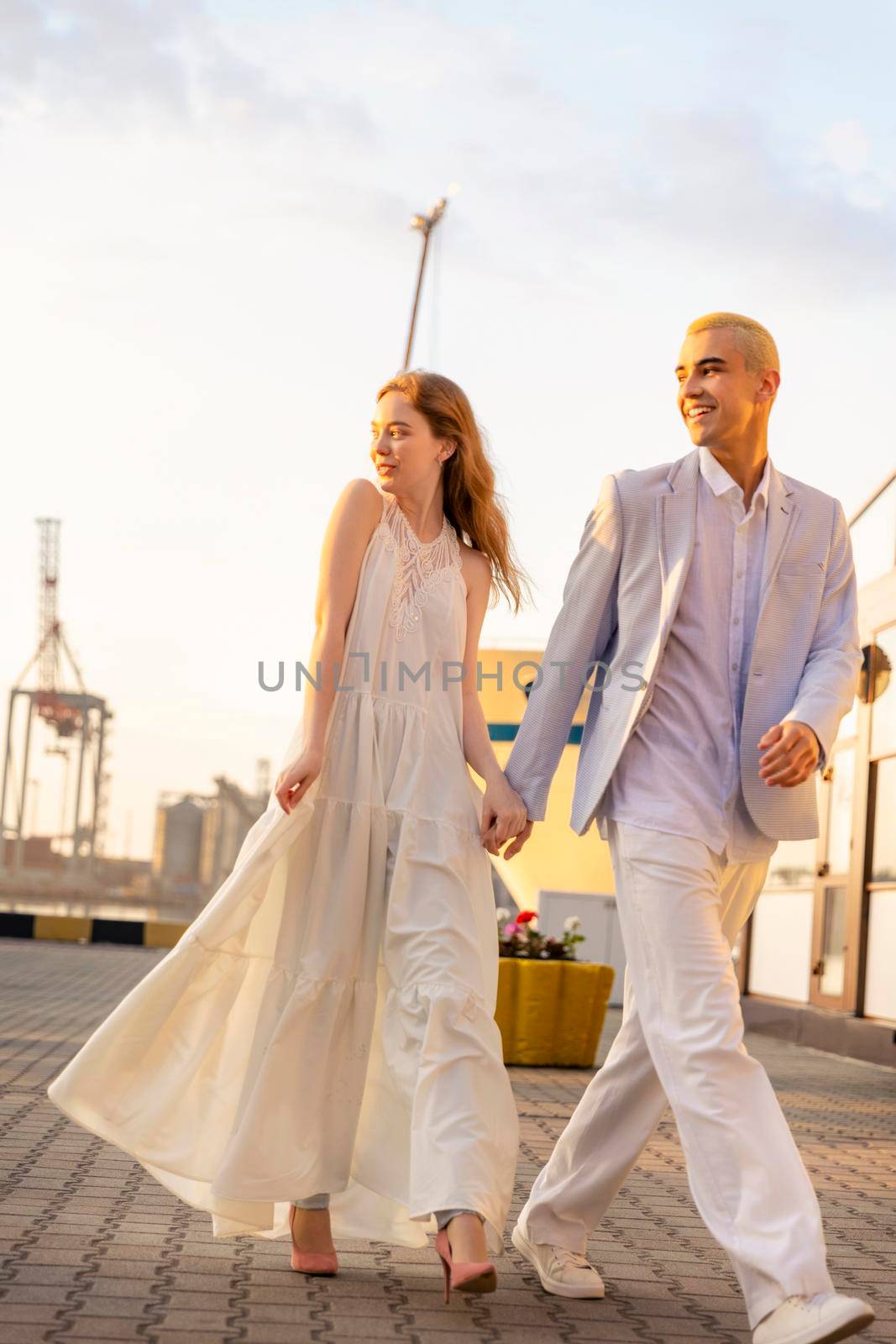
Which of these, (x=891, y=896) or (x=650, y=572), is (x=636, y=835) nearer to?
(x=650, y=572)

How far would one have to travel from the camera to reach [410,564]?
3943 mm

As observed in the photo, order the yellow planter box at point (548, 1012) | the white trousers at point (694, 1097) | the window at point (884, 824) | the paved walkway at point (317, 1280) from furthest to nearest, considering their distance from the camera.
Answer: the window at point (884, 824) → the yellow planter box at point (548, 1012) → the paved walkway at point (317, 1280) → the white trousers at point (694, 1097)

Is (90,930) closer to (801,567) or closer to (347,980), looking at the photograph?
(347,980)

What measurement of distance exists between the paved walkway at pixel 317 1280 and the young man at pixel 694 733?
0.28 meters

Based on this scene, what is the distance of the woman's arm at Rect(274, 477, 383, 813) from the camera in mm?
3697

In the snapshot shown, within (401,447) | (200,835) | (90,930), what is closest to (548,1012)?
(401,447)

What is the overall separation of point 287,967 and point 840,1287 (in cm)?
148

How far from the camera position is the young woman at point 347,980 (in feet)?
11.6

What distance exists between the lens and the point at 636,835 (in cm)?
337

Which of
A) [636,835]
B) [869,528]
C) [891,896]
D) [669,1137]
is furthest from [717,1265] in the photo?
[869,528]

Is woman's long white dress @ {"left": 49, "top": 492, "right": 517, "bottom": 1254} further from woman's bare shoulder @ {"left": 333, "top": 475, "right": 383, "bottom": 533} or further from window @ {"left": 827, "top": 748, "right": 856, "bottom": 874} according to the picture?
window @ {"left": 827, "top": 748, "right": 856, "bottom": 874}

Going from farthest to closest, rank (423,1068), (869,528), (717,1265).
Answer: (869,528)
(717,1265)
(423,1068)

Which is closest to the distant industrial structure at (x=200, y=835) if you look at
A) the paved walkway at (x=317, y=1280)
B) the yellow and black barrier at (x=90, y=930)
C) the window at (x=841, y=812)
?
the yellow and black barrier at (x=90, y=930)

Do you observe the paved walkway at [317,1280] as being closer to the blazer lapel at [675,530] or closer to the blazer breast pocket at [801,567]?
the blazer lapel at [675,530]
